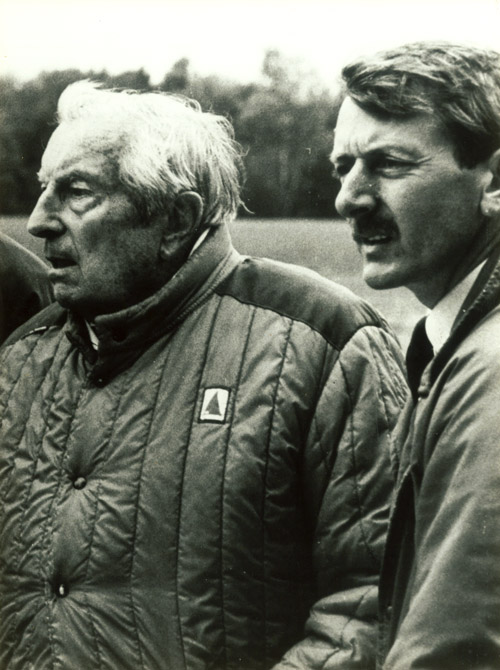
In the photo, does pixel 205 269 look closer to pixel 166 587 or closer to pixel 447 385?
pixel 166 587

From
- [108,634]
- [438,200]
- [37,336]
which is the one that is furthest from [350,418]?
[37,336]

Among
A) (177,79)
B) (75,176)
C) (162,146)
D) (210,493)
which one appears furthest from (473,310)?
(177,79)

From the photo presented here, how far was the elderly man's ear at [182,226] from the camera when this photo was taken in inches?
88.4

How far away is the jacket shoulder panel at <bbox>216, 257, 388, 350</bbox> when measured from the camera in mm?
2080

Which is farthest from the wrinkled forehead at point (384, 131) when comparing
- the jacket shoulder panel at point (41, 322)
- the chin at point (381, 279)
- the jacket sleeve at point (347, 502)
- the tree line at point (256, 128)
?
the jacket shoulder panel at point (41, 322)

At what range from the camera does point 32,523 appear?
2.11m

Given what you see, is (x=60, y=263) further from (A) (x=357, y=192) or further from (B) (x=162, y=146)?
(A) (x=357, y=192)

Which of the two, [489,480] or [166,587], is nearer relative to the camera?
[489,480]

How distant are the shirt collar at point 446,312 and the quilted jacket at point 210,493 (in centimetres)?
37

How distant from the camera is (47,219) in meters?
2.24

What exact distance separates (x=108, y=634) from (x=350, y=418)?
2.48ft

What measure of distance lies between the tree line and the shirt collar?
867 millimetres

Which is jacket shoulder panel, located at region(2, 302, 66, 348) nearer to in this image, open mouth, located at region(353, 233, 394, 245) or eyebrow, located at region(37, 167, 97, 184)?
eyebrow, located at region(37, 167, 97, 184)

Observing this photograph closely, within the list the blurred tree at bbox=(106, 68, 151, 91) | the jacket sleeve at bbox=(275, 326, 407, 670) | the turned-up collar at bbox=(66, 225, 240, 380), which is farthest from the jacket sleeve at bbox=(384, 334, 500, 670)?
the blurred tree at bbox=(106, 68, 151, 91)
